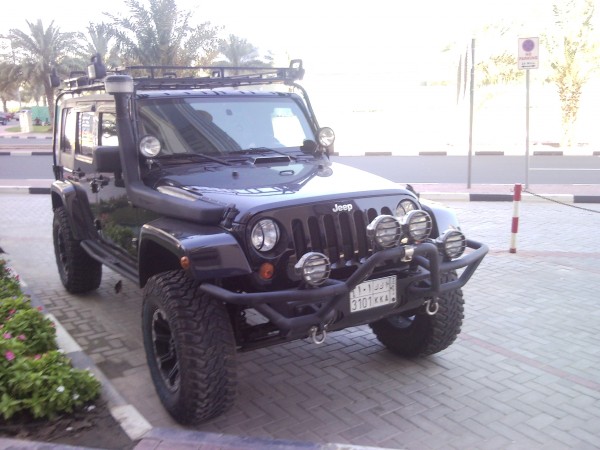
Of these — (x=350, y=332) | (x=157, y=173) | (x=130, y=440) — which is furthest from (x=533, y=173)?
(x=130, y=440)

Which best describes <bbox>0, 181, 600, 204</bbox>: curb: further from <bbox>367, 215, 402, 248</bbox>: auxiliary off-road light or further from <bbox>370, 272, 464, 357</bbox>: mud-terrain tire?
<bbox>367, 215, 402, 248</bbox>: auxiliary off-road light

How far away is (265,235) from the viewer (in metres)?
3.70

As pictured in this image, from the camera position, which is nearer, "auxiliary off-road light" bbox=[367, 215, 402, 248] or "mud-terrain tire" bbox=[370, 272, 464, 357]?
"auxiliary off-road light" bbox=[367, 215, 402, 248]

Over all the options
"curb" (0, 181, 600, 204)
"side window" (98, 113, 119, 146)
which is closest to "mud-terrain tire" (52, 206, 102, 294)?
"side window" (98, 113, 119, 146)

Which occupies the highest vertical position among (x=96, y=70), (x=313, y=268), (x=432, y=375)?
(x=96, y=70)

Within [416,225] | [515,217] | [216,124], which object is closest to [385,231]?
[416,225]

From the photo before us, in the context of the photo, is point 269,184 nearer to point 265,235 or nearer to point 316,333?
point 265,235

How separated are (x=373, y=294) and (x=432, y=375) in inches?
43.8

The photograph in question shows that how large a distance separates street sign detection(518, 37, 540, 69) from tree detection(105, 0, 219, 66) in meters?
13.8

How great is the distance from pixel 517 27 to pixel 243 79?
64.3 ft

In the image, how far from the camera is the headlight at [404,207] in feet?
13.6

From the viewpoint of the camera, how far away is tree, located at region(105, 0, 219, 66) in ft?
71.4

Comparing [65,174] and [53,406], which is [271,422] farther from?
[65,174]

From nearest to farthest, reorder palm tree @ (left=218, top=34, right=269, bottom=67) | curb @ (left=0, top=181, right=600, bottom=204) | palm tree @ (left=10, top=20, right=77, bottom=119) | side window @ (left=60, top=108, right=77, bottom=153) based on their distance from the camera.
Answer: side window @ (left=60, top=108, right=77, bottom=153), curb @ (left=0, top=181, right=600, bottom=204), palm tree @ (left=218, top=34, right=269, bottom=67), palm tree @ (left=10, top=20, right=77, bottom=119)
